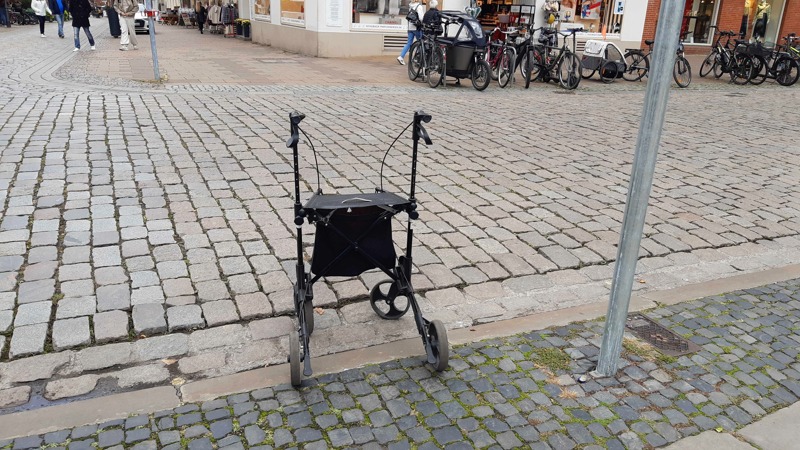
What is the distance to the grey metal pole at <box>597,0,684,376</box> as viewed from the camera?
282cm

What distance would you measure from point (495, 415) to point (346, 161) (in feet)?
14.9

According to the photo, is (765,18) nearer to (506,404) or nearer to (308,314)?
(506,404)

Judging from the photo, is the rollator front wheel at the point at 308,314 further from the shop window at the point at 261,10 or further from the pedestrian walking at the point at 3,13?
the pedestrian walking at the point at 3,13

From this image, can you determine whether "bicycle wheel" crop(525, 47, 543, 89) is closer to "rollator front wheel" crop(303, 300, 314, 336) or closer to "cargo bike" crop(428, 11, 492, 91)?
"cargo bike" crop(428, 11, 492, 91)

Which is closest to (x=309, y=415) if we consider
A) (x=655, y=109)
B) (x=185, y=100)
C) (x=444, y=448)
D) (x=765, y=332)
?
(x=444, y=448)

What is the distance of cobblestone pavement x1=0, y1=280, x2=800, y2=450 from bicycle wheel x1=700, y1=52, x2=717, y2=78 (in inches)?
637

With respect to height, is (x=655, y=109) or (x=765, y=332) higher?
(x=655, y=109)

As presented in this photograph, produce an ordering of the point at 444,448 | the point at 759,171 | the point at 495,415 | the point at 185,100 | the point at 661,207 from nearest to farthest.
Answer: the point at 444,448, the point at 495,415, the point at 661,207, the point at 759,171, the point at 185,100

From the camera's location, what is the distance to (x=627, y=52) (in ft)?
53.8

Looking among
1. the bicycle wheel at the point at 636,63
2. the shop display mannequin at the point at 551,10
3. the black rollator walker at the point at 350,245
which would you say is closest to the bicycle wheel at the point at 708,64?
the bicycle wheel at the point at 636,63

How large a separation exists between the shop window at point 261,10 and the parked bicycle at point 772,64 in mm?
14721

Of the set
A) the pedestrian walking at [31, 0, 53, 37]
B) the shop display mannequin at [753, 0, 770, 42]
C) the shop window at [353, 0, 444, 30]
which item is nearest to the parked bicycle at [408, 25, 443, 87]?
the shop window at [353, 0, 444, 30]

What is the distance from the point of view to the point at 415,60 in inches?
555

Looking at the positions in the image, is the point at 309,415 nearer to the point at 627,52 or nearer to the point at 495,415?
the point at 495,415
